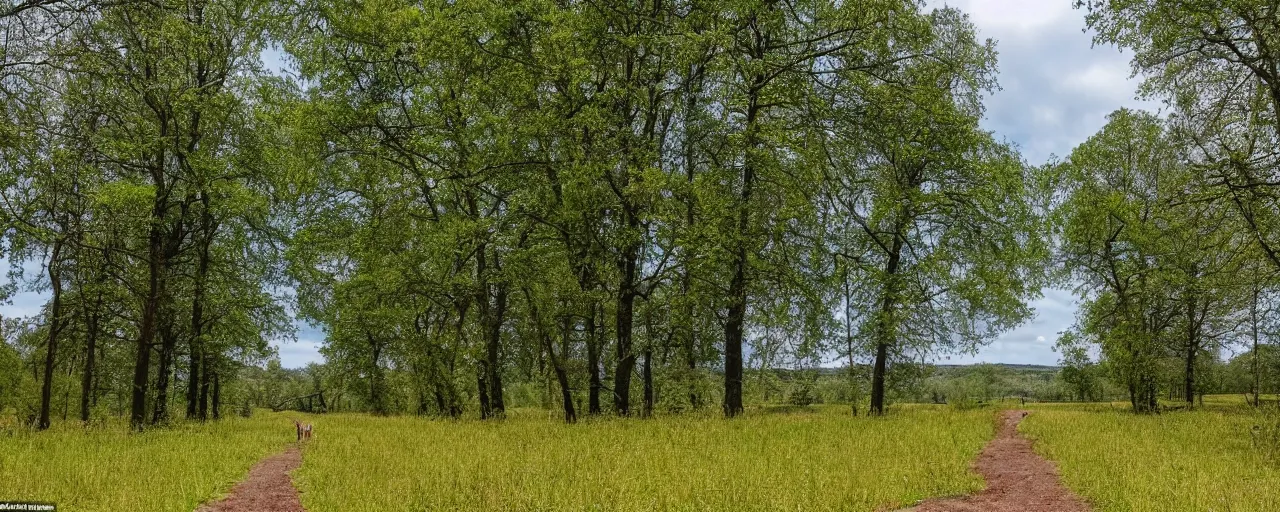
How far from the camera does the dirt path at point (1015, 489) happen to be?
28.7ft

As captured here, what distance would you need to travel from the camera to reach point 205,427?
1978cm

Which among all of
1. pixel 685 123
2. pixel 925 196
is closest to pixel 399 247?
pixel 685 123

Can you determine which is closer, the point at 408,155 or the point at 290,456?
the point at 290,456

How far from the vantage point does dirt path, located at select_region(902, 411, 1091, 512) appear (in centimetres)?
874

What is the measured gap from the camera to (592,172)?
49.5ft

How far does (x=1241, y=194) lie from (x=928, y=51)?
27.3 ft

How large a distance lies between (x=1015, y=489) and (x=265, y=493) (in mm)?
10963

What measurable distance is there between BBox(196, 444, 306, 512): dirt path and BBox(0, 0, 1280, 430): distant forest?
18.2 feet

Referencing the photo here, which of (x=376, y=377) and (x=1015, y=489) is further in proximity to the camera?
(x=376, y=377)

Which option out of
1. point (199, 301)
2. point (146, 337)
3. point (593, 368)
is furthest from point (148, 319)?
point (593, 368)

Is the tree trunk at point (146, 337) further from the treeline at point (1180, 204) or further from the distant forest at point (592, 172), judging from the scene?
the treeline at point (1180, 204)

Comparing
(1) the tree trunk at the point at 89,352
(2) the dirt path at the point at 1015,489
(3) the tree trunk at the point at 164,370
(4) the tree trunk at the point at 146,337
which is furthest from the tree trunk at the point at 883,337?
(1) the tree trunk at the point at 89,352

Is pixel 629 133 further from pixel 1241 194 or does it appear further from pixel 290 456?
pixel 1241 194

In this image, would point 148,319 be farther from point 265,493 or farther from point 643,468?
point 643,468
